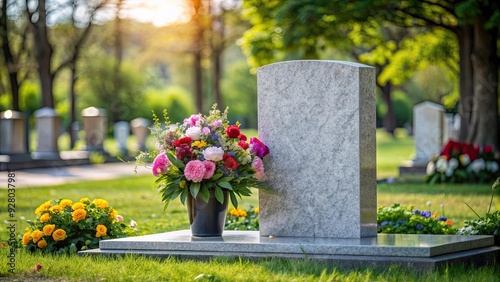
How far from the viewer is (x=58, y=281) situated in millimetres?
8422

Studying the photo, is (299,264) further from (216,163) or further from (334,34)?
(334,34)

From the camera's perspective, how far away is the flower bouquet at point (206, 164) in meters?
9.72

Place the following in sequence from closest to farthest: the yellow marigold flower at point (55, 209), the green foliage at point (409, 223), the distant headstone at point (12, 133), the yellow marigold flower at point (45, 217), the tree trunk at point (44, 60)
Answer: the yellow marigold flower at point (45, 217)
the yellow marigold flower at point (55, 209)
the green foliage at point (409, 223)
the distant headstone at point (12, 133)
the tree trunk at point (44, 60)

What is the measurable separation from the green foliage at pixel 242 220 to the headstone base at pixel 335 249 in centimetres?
221

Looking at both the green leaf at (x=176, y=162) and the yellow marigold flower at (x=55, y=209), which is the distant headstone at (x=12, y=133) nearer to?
the yellow marigold flower at (x=55, y=209)

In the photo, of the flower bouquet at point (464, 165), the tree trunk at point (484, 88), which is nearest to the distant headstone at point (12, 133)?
the flower bouquet at point (464, 165)

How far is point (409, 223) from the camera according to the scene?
1129 centimetres

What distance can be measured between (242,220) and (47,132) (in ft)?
72.1

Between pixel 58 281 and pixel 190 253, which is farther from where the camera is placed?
pixel 190 253

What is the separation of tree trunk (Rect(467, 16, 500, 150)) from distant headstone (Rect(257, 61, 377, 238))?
1573 cm

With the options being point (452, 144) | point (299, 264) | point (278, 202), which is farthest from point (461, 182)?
point (299, 264)

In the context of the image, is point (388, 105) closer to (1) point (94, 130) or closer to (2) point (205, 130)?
(1) point (94, 130)

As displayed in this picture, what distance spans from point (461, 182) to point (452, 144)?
1002 millimetres

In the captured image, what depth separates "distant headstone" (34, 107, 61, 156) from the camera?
110 ft
